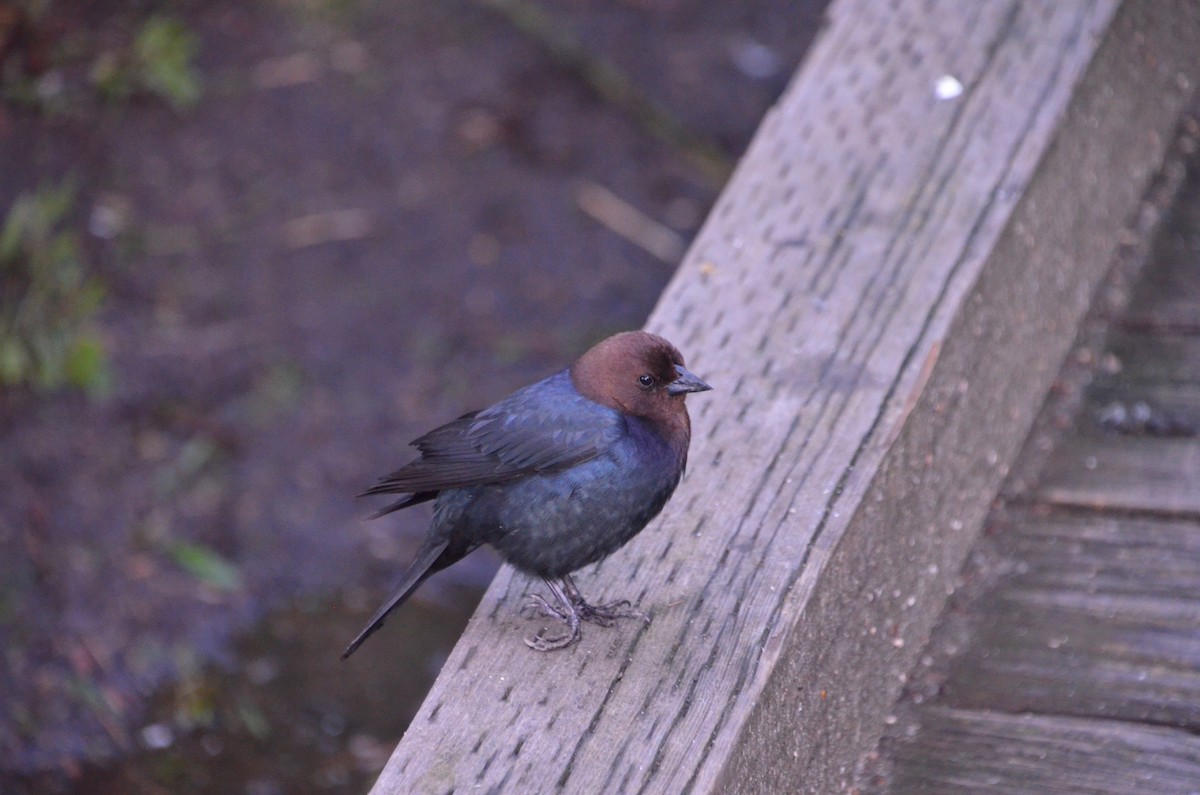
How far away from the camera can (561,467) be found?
2348mm

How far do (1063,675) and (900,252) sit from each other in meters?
0.76

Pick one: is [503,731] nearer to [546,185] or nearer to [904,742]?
[904,742]

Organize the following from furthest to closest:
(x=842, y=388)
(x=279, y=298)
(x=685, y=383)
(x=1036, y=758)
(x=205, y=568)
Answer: (x=279, y=298), (x=205, y=568), (x=685, y=383), (x=842, y=388), (x=1036, y=758)

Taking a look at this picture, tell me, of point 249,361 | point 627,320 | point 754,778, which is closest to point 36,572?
point 249,361

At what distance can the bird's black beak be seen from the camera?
Answer: 224cm

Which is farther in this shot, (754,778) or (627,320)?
(627,320)

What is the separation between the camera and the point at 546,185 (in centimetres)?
554

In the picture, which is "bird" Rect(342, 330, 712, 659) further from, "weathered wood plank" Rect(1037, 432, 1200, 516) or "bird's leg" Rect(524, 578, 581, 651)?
"weathered wood plank" Rect(1037, 432, 1200, 516)

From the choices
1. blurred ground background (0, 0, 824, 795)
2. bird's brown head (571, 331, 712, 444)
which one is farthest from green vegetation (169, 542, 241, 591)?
bird's brown head (571, 331, 712, 444)

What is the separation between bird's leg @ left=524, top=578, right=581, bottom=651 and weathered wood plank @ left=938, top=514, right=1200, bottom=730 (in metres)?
0.51

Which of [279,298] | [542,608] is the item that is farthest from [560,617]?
[279,298]

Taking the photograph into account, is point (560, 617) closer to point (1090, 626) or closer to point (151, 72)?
point (1090, 626)

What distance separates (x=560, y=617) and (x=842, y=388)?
545mm

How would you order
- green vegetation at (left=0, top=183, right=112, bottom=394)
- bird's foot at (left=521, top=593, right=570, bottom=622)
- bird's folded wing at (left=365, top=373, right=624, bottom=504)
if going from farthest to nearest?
green vegetation at (left=0, top=183, right=112, bottom=394), bird's folded wing at (left=365, top=373, right=624, bottom=504), bird's foot at (left=521, top=593, right=570, bottom=622)
